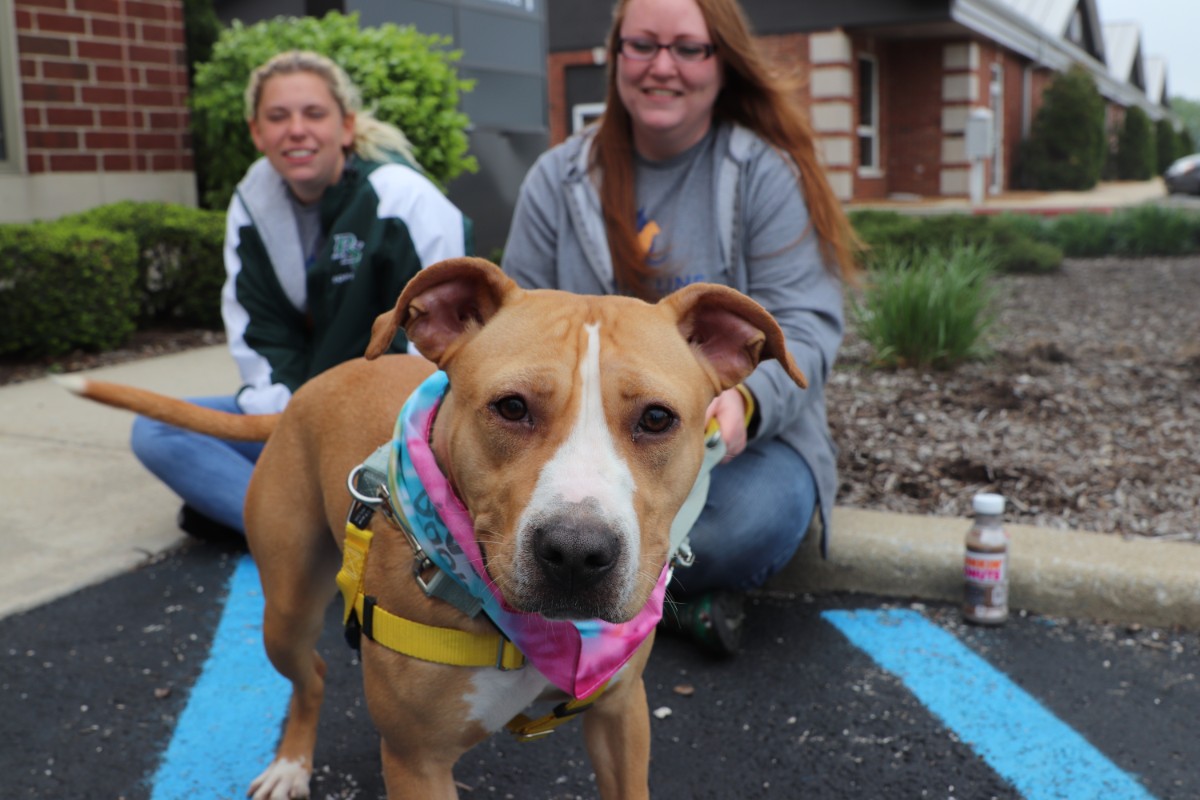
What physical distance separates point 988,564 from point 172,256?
660 centimetres

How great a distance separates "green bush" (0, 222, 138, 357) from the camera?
7109mm

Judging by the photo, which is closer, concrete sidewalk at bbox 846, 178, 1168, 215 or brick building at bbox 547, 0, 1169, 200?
concrete sidewalk at bbox 846, 178, 1168, 215

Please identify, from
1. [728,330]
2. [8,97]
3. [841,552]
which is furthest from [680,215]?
[8,97]

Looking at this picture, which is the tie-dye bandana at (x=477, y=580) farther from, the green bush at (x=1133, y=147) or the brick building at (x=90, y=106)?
the green bush at (x=1133, y=147)

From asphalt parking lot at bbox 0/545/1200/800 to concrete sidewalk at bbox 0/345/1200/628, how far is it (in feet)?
0.35

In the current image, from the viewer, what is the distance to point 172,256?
27.7 feet

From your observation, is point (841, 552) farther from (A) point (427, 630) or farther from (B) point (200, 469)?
(B) point (200, 469)

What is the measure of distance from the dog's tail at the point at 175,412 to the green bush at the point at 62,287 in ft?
14.4

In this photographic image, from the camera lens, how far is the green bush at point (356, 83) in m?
8.22

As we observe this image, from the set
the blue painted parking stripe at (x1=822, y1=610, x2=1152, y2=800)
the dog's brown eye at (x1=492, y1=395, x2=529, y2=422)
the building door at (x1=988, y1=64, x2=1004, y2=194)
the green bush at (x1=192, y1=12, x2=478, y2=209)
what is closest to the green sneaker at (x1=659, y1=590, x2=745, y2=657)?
the blue painted parking stripe at (x1=822, y1=610, x2=1152, y2=800)

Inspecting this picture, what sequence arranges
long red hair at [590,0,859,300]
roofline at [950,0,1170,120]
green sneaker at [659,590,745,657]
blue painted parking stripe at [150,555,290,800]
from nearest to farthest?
1. blue painted parking stripe at [150,555,290,800]
2. green sneaker at [659,590,745,657]
3. long red hair at [590,0,859,300]
4. roofline at [950,0,1170,120]

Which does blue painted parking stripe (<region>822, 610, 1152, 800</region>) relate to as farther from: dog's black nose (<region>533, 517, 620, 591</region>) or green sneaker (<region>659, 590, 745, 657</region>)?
dog's black nose (<region>533, 517, 620, 591</region>)

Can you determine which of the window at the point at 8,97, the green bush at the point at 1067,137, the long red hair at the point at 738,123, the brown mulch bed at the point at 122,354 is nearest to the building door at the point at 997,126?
the green bush at the point at 1067,137

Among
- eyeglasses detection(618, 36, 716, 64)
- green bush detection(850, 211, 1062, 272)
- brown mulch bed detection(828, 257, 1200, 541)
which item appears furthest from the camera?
green bush detection(850, 211, 1062, 272)
